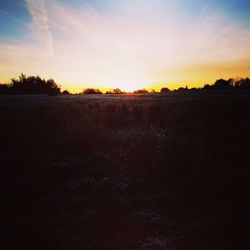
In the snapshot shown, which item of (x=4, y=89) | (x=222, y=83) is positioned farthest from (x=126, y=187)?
(x=222, y=83)

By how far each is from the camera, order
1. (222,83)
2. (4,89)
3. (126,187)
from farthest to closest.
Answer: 1. (222,83)
2. (4,89)
3. (126,187)

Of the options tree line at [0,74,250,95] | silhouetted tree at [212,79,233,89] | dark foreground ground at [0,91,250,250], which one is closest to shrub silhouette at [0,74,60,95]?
tree line at [0,74,250,95]

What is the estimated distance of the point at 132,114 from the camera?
534 inches

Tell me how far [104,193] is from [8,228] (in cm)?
208

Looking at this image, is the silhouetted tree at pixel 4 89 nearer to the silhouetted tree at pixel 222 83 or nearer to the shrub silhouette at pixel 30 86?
the shrub silhouette at pixel 30 86

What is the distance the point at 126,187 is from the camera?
6348mm

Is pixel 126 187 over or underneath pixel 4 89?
underneath

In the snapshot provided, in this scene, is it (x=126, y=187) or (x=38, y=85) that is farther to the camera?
(x=38, y=85)

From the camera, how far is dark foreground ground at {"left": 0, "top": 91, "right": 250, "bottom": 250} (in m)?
4.51

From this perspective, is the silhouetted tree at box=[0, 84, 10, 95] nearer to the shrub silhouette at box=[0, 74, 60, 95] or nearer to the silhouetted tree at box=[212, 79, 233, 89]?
the shrub silhouette at box=[0, 74, 60, 95]

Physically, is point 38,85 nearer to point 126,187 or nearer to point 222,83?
point 222,83

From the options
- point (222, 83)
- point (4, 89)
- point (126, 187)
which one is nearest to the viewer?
point (126, 187)

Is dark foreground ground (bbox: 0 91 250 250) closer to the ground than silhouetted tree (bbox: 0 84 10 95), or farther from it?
closer to the ground

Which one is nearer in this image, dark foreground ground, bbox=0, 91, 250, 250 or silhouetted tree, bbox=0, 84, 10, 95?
dark foreground ground, bbox=0, 91, 250, 250
